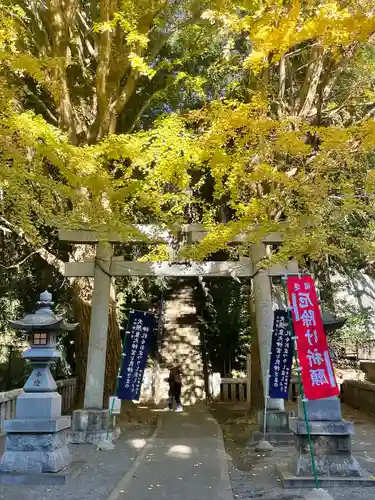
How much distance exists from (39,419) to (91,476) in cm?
114

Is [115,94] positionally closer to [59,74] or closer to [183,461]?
[59,74]

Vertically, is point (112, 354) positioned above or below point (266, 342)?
→ below

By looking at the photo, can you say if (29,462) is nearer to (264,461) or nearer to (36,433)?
(36,433)

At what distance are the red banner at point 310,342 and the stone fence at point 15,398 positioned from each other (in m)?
6.80

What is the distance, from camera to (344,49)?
834cm

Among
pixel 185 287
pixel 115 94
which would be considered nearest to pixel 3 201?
pixel 115 94

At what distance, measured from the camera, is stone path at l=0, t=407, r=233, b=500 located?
6.07m

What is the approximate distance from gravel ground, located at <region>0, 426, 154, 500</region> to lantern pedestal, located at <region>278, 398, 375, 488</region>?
249 centimetres

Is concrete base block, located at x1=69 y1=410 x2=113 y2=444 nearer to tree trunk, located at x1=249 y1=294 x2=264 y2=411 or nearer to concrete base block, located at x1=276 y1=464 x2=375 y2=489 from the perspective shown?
tree trunk, located at x1=249 y1=294 x2=264 y2=411

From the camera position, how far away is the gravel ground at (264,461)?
6168mm

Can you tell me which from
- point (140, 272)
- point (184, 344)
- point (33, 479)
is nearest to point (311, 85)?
point (140, 272)

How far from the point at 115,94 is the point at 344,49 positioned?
5030 mm

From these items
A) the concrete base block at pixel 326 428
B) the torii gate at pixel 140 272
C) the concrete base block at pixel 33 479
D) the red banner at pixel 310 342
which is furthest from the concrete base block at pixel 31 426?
the red banner at pixel 310 342

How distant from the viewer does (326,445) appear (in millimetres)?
6719
